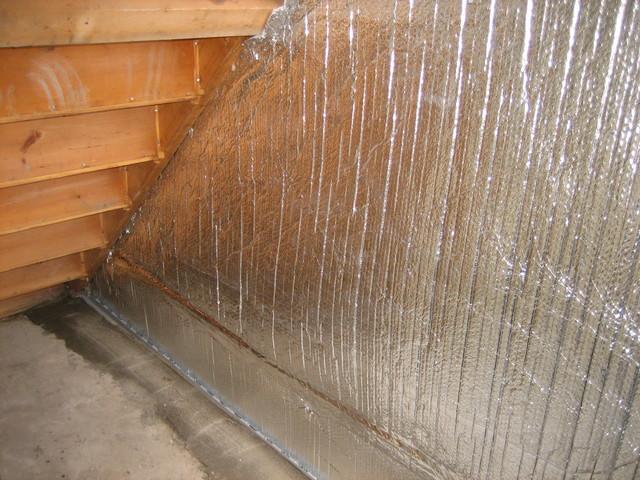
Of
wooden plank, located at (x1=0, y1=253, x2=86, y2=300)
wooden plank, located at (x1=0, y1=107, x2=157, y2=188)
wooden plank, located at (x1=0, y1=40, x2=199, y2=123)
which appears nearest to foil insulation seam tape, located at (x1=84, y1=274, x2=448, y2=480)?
wooden plank, located at (x1=0, y1=253, x2=86, y2=300)

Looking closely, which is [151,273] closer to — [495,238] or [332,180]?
[332,180]

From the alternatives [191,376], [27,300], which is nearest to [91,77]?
[191,376]

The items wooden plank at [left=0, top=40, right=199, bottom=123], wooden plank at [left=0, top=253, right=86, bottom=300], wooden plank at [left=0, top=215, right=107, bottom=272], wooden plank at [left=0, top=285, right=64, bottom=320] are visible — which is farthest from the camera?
wooden plank at [left=0, top=285, right=64, bottom=320]

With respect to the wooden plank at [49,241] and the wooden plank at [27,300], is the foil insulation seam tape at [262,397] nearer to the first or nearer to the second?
the wooden plank at [49,241]

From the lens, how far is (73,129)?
1.73 meters

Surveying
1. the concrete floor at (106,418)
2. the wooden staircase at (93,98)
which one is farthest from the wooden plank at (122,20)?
the concrete floor at (106,418)

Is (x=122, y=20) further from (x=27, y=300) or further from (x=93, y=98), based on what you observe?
(x=27, y=300)

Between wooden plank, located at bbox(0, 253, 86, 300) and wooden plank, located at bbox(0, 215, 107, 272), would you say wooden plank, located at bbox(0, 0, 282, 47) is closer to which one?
wooden plank, located at bbox(0, 215, 107, 272)

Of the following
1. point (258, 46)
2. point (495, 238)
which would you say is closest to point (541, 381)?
point (495, 238)

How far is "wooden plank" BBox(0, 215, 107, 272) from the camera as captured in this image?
2.20m

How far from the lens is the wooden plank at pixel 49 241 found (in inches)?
86.6

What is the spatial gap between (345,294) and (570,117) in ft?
2.37

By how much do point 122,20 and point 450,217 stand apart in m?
0.80

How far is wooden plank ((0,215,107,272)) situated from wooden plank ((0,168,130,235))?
10.6 inches
